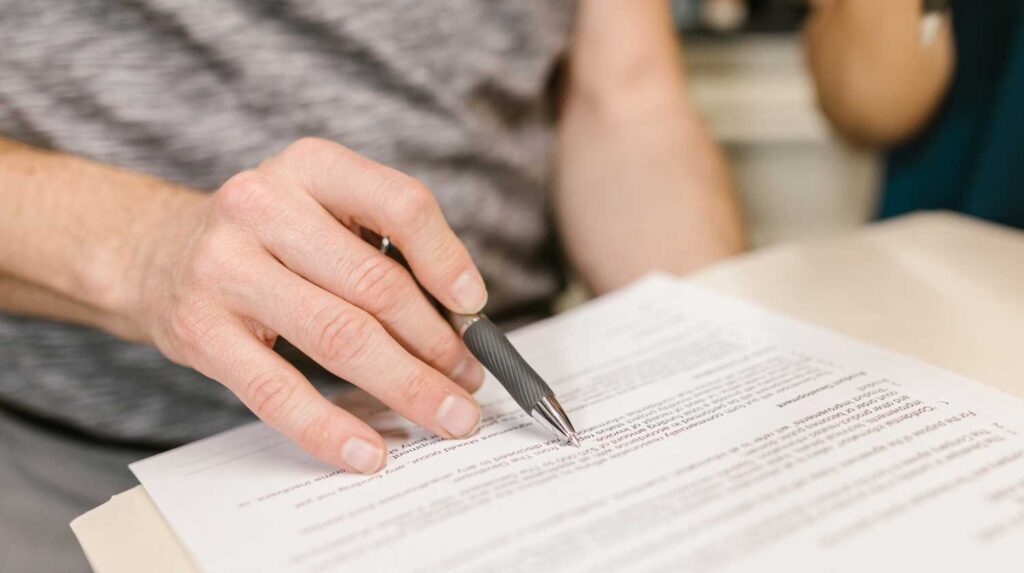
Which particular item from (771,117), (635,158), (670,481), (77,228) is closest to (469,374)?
(670,481)

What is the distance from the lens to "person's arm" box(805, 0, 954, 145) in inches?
28.4

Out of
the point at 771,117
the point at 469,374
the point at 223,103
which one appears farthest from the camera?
the point at 771,117

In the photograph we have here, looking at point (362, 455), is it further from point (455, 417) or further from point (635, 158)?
point (635, 158)

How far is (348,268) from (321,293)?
19 mm

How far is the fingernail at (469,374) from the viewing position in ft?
1.47

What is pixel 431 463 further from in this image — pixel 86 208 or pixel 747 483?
pixel 86 208

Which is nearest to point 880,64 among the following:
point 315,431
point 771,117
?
point 771,117

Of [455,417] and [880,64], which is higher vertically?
[880,64]

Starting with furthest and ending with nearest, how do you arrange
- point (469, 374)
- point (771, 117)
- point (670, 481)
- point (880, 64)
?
point (771, 117) → point (880, 64) → point (469, 374) → point (670, 481)

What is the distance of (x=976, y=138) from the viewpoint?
0.76m

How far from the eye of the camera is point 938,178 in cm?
78

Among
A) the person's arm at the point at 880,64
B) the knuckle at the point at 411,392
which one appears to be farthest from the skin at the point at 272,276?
the person's arm at the point at 880,64

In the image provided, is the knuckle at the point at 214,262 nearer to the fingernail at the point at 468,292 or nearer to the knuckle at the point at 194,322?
the knuckle at the point at 194,322

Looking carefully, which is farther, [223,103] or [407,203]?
[223,103]
